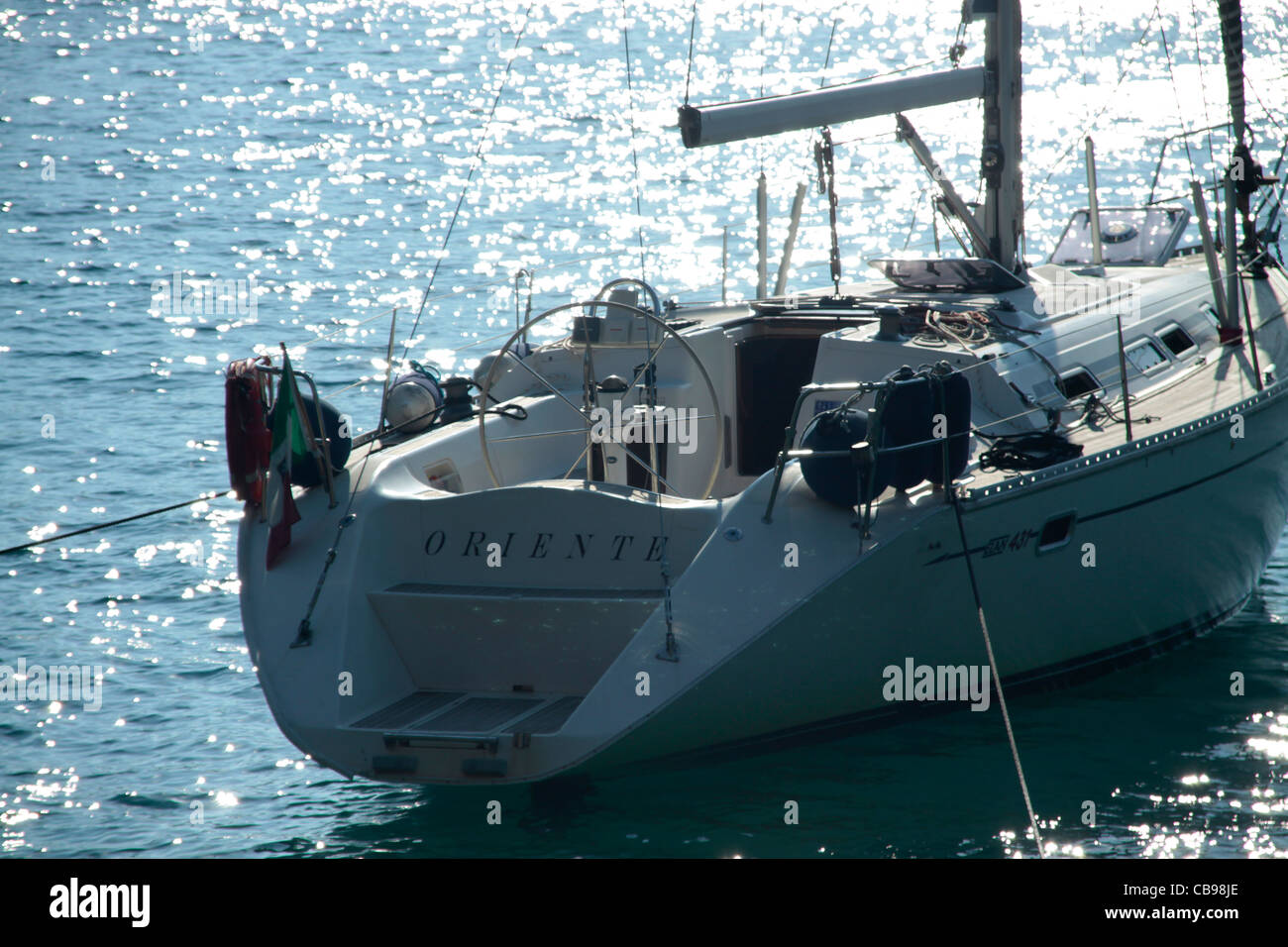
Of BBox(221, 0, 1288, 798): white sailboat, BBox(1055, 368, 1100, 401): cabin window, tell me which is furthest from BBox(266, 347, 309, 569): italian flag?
BBox(1055, 368, 1100, 401): cabin window

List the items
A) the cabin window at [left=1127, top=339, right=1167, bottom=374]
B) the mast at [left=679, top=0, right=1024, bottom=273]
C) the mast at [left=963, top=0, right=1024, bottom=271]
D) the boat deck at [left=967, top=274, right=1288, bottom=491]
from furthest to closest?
the mast at [left=963, top=0, right=1024, bottom=271], the cabin window at [left=1127, top=339, right=1167, bottom=374], the mast at [left=679, top=0, right=1024, bottom=273], the boat deck at [left=967, top=274, right=1288, bottom=491]

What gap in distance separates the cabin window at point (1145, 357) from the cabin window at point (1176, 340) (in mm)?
149

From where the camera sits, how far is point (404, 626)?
651cm

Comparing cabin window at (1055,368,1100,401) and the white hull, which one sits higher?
cabin window at (1055,368,1100,401)

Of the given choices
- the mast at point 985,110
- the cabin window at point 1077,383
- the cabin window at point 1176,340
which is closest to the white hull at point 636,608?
the cabin window at point 1077,383

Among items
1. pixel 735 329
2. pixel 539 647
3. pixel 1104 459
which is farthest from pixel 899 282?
pixel 539 647

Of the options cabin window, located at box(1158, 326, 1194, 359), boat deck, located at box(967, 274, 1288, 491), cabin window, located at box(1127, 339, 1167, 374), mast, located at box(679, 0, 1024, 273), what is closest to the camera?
boat deck, located at box(967, 274, 1288, 491)

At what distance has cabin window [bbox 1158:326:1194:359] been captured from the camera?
8836 mm

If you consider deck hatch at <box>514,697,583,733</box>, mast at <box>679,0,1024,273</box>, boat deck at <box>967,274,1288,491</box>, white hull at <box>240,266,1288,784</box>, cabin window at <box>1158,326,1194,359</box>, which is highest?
mast at <box>679,0,1024,273</box>

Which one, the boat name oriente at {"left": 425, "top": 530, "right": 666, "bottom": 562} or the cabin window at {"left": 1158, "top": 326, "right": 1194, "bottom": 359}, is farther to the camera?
the cabin window at {"left": 1158, "top": 326, "right": 1194, "bottom": 359}

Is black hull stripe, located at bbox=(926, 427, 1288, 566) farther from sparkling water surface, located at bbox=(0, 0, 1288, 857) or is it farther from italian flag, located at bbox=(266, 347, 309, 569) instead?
italian flag, located at bbox=(266, 347, 309, 569)

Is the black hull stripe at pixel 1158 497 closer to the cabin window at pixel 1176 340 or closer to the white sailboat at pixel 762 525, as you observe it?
the white sailboat at pixel 762 525

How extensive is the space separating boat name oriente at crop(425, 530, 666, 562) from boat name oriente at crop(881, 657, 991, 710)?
1.19m
